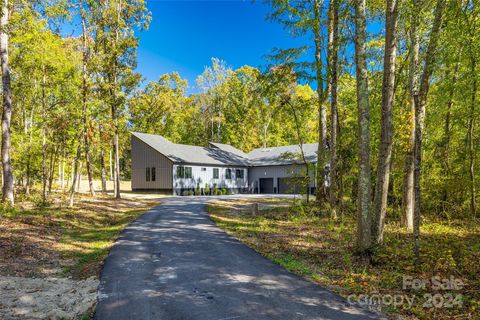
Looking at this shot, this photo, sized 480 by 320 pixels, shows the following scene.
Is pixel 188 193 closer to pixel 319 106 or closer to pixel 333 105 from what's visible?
pixel 319 106

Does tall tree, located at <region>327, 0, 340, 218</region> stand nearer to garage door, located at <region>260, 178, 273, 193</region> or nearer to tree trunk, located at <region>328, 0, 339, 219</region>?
tree trunk, located at <region>328, 0, 339, 219</region>

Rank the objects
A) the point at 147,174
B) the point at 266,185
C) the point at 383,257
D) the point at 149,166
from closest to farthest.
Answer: the point at 383,257
the point at 149,166
the point at 147,174
the point at 266,185

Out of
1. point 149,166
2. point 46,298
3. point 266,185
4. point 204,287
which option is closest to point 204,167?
point 149,166

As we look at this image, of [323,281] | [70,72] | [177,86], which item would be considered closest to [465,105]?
[323,281]

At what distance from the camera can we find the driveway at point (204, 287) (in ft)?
16.9

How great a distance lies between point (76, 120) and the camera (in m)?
18.6

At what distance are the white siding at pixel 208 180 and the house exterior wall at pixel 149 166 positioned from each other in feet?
3.09

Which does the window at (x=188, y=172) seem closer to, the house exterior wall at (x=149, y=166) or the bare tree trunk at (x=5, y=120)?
the house exterior wall at (x=149, y=166)

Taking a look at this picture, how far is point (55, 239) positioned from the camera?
11.2m

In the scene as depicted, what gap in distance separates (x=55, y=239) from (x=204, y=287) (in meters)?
7.62

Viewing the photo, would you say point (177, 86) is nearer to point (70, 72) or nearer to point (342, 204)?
point (70, 72)

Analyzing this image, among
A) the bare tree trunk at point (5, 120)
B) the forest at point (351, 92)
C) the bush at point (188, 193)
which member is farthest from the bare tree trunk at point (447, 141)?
the bush at point (188, 193)

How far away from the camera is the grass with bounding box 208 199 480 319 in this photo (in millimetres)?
5891

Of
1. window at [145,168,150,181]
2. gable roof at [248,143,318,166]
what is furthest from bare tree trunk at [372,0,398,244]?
window at [145,168,150,181]
